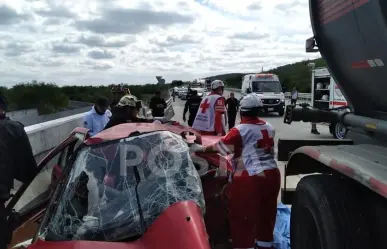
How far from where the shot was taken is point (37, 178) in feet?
14.8

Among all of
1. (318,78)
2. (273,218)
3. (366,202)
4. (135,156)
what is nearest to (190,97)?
(318,78)

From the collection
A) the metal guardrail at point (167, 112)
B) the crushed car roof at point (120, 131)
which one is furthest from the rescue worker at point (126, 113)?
the metal guardrail at point (167, 112)

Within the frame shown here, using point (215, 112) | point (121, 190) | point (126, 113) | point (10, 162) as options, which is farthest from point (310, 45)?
point (215, 112)

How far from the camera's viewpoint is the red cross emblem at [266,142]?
457cm

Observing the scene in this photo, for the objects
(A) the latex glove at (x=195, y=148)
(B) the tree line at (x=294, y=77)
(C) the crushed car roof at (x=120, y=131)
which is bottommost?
(B) the tree line at (x=294, y=77)

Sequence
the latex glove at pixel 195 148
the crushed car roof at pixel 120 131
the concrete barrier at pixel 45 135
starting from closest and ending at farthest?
the crushed car roof at pixel 120 131 < the latex glove at pixel 195 148 < the concrete barrier at pixel 45 135

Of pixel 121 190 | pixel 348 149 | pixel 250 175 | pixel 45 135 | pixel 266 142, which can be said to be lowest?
pixel 250 175

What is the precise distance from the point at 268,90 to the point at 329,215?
24.7 metres

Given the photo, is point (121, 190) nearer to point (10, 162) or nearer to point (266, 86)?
point (10, 162)

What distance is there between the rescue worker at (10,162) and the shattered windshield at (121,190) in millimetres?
928

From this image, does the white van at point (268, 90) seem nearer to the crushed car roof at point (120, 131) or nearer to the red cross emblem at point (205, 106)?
the red cross emblem at point (205, 106)

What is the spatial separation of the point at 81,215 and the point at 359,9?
8.10 ft

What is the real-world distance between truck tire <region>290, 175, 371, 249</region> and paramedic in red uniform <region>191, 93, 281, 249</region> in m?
1.22

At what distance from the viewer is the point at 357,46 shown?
3.21 metres
